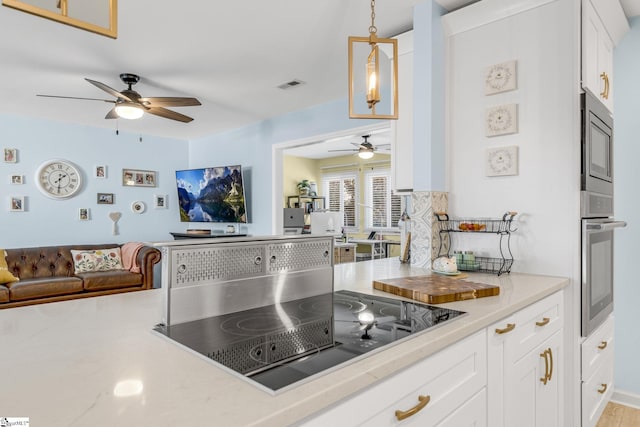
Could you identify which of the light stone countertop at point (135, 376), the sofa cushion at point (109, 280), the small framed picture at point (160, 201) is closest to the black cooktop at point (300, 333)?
the light stone countertop at point (135, 376)

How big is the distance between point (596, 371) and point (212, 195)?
4914 mm

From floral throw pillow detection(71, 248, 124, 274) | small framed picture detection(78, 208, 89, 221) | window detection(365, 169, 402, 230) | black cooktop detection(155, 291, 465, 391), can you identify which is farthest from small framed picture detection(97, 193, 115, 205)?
black cooktop detection(155, 291, 465, 391)

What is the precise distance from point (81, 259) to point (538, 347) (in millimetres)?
5127

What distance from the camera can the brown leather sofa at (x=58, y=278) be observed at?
4119mm

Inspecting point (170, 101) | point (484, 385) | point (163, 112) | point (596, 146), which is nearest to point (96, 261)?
point (163, 112)

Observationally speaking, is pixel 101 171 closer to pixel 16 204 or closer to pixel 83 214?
pixel 83 214

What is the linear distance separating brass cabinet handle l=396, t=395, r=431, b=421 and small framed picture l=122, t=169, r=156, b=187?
5.86 meters

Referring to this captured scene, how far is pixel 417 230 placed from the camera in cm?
225

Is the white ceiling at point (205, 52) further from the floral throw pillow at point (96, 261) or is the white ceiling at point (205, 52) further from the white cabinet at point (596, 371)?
the white cabinet at point (596, 371)

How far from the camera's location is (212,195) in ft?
18.8

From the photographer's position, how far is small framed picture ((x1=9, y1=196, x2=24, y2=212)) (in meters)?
4.84

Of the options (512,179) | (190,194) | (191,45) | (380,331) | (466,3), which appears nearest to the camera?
(380,331)

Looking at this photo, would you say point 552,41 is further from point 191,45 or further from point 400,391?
point 191,45

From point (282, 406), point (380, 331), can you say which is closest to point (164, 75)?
point (380, 331)
